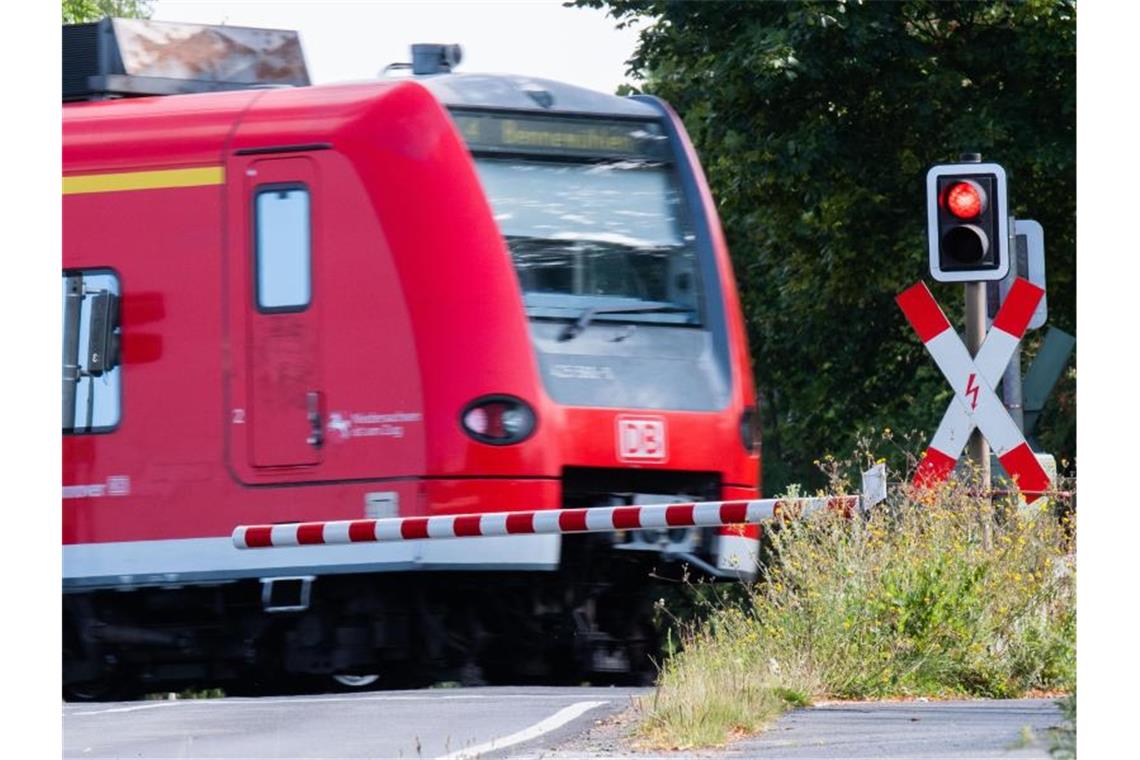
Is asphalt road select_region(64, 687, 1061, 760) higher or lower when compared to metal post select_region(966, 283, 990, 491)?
lower

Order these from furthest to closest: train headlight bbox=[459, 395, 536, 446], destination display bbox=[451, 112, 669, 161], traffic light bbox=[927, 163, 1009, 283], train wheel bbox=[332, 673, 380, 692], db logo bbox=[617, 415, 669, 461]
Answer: train wheel bbox=[332, 673, 380, 692]
destination display bbox=[451, 112, 669, 161]
db logo bbox=[617, 415, 669, 461]
train headlight bbox=[459, 395, 536, 446]
traffic light bbox=[927, 163, 1009, 283]

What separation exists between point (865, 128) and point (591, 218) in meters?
12.5

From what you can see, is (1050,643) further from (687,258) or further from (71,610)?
(71,610)

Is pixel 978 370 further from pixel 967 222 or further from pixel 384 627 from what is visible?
pixel 384 627

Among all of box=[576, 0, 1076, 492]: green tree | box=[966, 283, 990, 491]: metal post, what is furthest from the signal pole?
box=[576, 0, 1076, 492]: green tree

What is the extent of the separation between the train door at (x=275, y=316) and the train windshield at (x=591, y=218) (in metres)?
1.02

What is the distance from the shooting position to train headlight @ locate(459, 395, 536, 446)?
12172mm

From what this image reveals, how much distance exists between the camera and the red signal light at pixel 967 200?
11320mm

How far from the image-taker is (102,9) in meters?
41.9

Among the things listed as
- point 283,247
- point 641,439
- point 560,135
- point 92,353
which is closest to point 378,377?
point 283,247

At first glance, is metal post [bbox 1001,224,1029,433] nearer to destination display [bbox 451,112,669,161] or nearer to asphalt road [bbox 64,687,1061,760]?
destination display [bbox 451,112,669,161]

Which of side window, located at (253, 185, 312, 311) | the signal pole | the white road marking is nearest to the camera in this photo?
the white road marking
